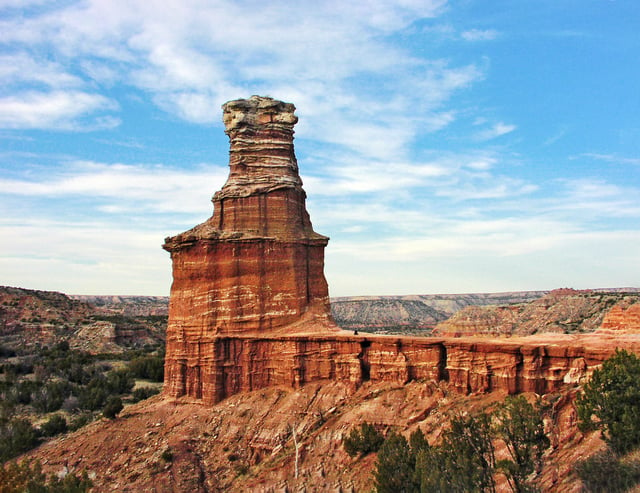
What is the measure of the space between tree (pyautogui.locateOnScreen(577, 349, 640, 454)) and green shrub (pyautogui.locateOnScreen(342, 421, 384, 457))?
915 centimetres

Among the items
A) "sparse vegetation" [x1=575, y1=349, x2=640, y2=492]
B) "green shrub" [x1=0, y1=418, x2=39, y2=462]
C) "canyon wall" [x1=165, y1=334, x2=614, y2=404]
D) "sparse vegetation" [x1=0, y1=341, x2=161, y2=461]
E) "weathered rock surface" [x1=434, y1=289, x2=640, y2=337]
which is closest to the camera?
"sparse vegetation" [x1=575, y1=349, x2=640, y2=492]

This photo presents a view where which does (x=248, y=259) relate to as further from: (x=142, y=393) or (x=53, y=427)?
(x=142, y=393)

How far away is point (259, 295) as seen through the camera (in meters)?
31.4

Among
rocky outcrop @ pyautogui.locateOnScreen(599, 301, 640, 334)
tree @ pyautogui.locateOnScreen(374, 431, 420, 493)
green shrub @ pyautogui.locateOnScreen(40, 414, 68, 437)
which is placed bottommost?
green shrub @ pyautogui.locateOnScreen(40, 414, 68, 437)

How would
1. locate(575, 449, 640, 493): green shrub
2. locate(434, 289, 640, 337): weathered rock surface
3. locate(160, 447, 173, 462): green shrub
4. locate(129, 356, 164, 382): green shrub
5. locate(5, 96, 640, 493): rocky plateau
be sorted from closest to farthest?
locate(575, 449, 640, 493): green shrub → locate(5, 96, 640, 493): rocky plateau → locate(160, 447, 173, 462): green shrub → locate(129, 356, 164, 382): green shrub → locate(434, 289, 640, 337): weathered rock surface

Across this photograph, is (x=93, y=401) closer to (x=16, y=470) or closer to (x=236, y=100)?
(x=16, y=470)

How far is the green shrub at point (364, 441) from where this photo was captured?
23.3m

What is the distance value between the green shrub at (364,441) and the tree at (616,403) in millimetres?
9147

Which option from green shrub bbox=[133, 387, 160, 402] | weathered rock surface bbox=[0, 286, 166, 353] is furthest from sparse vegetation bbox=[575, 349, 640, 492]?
weathered rock surface bbox=[0, 286, 166, 353]

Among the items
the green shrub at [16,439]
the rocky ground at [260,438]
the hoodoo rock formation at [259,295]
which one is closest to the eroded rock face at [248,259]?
the hoodoo rock formation at [259,295]

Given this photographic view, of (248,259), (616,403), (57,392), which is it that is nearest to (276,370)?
(248,259)

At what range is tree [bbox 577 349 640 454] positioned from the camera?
52.1 feet

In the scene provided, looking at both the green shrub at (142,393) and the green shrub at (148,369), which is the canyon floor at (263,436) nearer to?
the green shrub at (142,393)

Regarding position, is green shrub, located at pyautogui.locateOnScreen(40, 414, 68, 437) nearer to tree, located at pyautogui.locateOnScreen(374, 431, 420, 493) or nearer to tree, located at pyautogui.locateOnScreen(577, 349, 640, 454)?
tree, located at pyautogui.locateOnScreen(374, 431, 420, 493)
